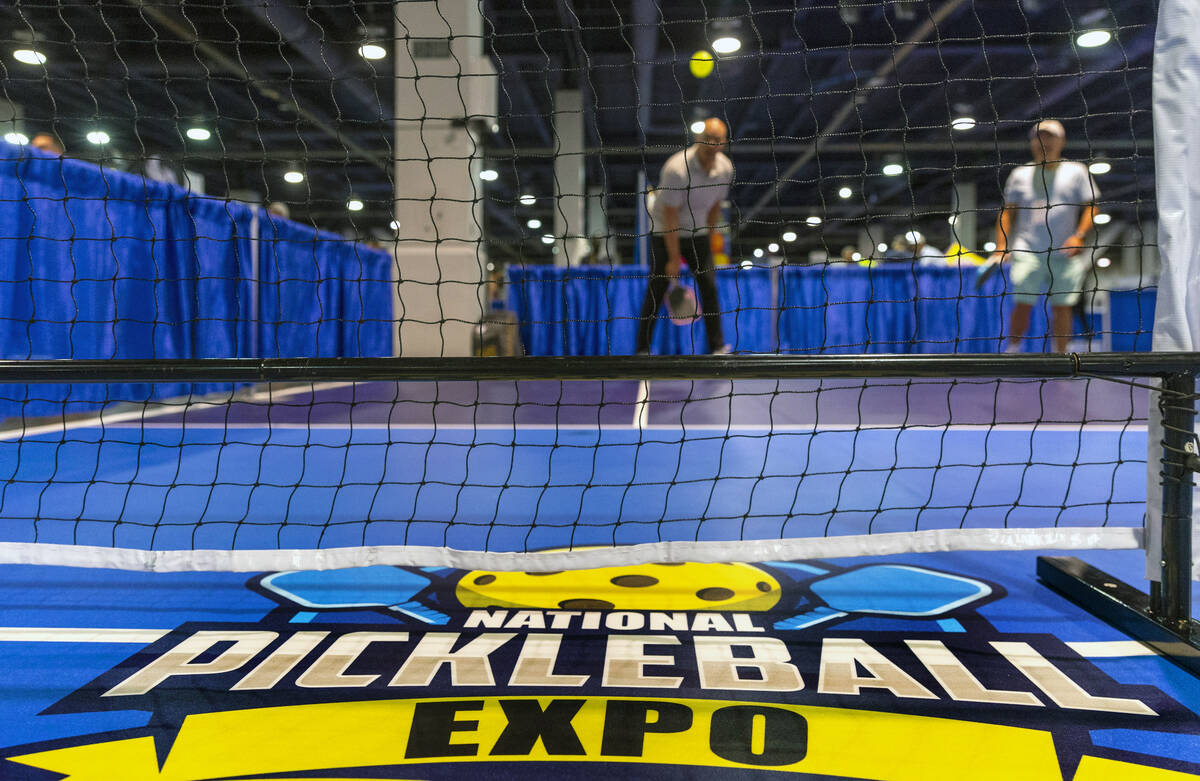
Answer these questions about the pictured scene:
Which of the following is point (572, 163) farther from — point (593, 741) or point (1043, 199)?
point (593, 741)

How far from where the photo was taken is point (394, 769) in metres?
0.87

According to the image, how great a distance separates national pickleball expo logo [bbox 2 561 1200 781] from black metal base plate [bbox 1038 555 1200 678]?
152mm

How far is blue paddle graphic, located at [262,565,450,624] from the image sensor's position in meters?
1.38

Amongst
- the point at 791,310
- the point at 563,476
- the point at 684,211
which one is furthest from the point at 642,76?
the point at 563,476

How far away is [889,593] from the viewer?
1.46 m

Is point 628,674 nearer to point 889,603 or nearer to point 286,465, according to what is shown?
point 889,603

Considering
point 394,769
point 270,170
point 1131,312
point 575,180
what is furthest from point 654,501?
point 270,170

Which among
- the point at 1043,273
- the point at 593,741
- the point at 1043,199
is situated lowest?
the point at 593,741

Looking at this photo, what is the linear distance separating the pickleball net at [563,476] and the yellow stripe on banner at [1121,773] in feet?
1.80

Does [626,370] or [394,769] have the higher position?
[626,370]

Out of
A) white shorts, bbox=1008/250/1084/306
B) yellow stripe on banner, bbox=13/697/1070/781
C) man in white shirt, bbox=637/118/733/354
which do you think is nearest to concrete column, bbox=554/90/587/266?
man in white shirt, bbox=637/118/733/354

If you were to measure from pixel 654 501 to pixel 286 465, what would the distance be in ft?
4.75

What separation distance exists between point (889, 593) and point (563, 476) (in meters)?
1.25

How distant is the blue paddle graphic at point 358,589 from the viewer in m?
1.38
